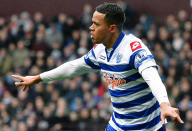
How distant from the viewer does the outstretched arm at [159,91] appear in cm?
468

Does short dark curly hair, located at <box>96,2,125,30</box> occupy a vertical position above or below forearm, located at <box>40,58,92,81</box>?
above

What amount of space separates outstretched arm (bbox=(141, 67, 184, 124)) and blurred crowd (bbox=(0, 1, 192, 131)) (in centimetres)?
664

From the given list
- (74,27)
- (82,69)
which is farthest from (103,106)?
(82,69)

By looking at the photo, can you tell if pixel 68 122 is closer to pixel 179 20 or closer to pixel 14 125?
pixel 14 125

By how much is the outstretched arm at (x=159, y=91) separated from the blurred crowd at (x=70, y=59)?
664 cm

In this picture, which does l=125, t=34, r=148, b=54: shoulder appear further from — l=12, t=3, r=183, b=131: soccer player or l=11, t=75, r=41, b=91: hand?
l=11, t=75, r=41, b=91: hand

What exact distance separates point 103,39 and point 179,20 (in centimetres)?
996

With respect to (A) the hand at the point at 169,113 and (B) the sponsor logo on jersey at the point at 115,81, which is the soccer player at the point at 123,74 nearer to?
(B) the sponsor logo on jersey at the point at 115,81

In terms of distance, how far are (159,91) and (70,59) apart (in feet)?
35.0

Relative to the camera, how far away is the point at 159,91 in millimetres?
4996

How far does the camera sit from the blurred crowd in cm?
1314

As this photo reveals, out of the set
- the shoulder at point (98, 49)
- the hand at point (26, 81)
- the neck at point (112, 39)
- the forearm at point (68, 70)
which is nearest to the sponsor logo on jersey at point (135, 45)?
the neck at point (112, 39)

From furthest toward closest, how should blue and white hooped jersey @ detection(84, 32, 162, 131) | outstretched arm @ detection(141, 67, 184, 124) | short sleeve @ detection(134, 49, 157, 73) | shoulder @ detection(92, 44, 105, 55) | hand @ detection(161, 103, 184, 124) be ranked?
shoulder @ detection(92, 44, 105, 55), blue and white hooped jersey @ detection(84, 32, 162, 131), short sleeve @ detection(134, 49, 157, 73), outstretched arm @ detection(141, 67, 184, 124), hand @ detection(161, 103, 184, 124)

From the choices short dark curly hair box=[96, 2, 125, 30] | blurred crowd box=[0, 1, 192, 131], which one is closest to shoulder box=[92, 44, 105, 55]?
short dark curly hair box=[96, 2, 125, 30]
